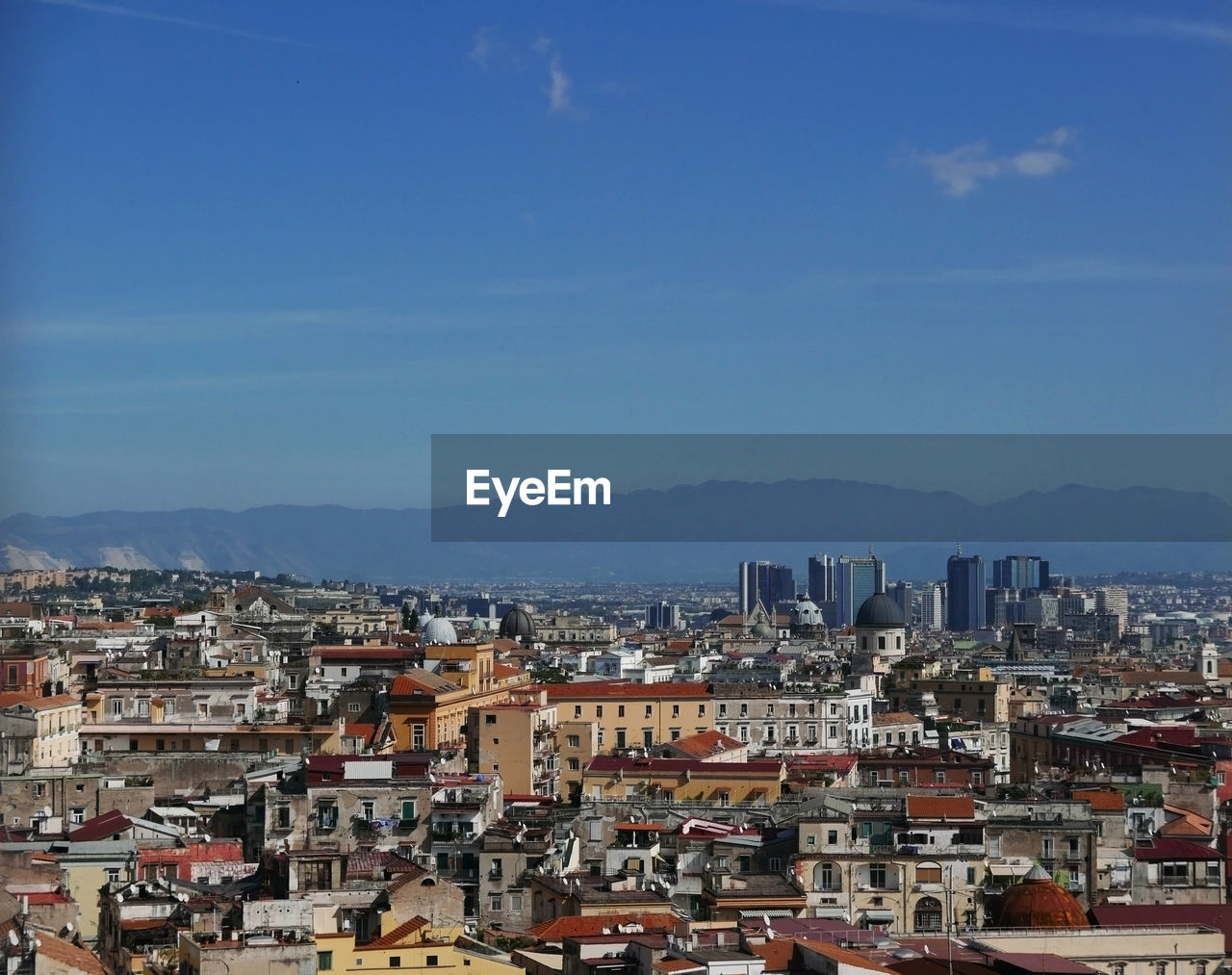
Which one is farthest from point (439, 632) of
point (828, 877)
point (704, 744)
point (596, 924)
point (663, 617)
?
point (663, 617)

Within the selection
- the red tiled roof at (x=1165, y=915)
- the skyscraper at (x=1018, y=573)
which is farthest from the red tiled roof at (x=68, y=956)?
→ the skyscraper at (x=1018, y=573)

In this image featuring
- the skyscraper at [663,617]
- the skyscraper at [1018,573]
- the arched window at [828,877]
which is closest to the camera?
the arched window at [828,877]

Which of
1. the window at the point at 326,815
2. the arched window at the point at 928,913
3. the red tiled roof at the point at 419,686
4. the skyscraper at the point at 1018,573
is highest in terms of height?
the skyscraper at the point at 1018,573

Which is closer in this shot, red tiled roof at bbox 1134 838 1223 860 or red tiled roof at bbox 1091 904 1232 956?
red tiled roof at bbox 1091 904 1232 956

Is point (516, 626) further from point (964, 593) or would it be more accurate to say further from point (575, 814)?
point (964, 593)

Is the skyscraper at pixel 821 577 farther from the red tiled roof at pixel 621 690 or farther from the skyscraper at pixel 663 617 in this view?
the red tiled roof at pixel 621 690

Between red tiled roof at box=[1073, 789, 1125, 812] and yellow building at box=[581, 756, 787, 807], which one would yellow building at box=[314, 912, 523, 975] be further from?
yellow building at box=[581, 756, 787, 807]

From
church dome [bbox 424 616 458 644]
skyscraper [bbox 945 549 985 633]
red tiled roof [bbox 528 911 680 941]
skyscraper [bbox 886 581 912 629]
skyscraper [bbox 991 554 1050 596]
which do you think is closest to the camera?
red tiled roof [bbox 528 911 680 941]

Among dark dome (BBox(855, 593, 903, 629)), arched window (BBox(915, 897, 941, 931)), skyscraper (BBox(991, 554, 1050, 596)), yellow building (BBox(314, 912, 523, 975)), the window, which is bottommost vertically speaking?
arched window (BBox(915, 897, 941, 931))

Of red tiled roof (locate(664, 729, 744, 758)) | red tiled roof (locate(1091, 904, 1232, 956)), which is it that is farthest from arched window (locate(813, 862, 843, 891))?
red tiled roof (locate(664, 729, 744, 758))
